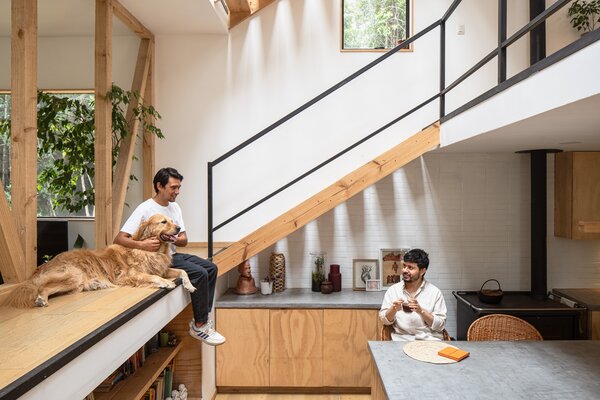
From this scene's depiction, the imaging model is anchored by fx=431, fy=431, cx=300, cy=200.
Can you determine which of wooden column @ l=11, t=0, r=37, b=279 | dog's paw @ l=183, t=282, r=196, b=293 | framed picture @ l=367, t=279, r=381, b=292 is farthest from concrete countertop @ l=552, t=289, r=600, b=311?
wooden column @ l=11, t=0, r=37, b=279

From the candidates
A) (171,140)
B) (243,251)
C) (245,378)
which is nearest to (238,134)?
(171,140)

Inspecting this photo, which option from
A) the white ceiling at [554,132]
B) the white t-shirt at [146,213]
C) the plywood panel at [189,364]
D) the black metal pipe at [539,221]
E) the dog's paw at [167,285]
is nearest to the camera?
the white ceiling at [554,132]

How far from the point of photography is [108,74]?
3.28 meters

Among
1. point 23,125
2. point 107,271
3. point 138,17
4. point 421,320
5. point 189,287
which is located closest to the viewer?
point 23,125

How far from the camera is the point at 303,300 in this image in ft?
12.5

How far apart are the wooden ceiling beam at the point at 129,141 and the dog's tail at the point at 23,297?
1.42 meters

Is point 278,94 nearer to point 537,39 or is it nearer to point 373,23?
point 373,23

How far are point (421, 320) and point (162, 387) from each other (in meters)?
1.91

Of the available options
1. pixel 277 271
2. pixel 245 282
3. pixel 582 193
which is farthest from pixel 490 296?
pixel 245 282

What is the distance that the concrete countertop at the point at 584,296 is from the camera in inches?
145

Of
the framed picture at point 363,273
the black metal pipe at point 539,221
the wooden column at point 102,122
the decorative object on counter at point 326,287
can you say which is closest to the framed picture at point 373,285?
the framed picture at point 363,273

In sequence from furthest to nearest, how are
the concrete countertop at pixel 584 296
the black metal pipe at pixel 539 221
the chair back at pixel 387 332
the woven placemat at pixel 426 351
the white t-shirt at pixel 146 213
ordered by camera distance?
the black metal pipe at pixel 539 221, the concrete countertop at pixel 584 296, the chair back at pixel 387 332, the white t-shirt at pixel 146 213, the woven placemat at pixel 426 351

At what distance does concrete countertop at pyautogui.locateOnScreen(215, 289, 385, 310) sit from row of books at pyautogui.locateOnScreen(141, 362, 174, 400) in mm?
690

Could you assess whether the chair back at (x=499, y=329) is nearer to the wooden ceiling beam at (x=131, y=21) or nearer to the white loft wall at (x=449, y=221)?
the white loft wall at (x=449, y=221)
